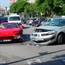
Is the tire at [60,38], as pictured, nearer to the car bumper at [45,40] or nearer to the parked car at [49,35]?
the parked car at [49,35]

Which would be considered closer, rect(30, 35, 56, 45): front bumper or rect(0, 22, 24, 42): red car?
rect(30, 35, 56, 45): front bumper

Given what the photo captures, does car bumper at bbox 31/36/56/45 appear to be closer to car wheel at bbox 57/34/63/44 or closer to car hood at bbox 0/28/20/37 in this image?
car wheel at bbox 57/34/63/44

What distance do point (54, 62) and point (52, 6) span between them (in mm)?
43977

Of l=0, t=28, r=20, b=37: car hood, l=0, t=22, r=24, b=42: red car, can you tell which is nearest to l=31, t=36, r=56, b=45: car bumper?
l=0, t=22, r=24, b=42: red car

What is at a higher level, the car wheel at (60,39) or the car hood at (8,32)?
the car hood at (8,32)

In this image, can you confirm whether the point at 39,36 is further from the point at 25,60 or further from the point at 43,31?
the point at 25,60

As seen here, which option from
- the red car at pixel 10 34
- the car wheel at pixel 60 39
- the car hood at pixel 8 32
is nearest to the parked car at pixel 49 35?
the car wheel at pixel 60 39

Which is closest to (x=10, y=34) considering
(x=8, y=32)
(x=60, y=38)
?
(x=8, y=32)

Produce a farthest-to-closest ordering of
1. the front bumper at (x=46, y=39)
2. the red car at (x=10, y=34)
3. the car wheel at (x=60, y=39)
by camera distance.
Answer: the red car at (x=10, y=34), the car wheel at (x=60, y=39), the front bumper at (x=46, y=39)

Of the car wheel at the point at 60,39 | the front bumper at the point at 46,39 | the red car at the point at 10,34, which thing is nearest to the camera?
the front bumper at the point at 46,39

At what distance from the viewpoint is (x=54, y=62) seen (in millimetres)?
9703

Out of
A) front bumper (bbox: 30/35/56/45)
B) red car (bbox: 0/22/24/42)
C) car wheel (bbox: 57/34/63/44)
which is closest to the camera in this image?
front bumper (bbox: 30/35/56/45)

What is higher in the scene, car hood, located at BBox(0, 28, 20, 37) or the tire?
car hood, located at BBox(0, 28, 20, 37)

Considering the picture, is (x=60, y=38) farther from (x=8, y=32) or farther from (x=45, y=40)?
(x=8, y=32)
